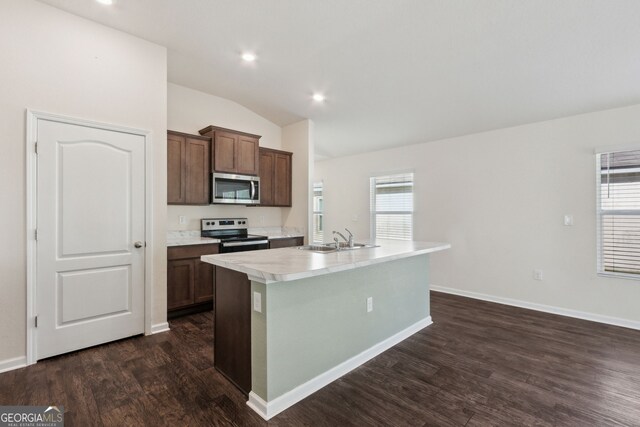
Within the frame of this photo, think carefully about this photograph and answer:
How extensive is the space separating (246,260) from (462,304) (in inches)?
133

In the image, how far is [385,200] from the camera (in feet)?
18.7

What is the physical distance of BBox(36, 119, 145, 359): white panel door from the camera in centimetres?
260

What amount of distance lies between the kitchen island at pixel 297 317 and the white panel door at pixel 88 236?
125cm

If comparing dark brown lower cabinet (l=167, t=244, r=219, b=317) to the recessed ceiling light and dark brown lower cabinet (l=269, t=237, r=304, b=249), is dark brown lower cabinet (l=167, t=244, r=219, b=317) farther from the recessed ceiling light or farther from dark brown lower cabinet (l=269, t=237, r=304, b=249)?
the recessed ceiling light

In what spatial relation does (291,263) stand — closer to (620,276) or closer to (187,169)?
(187,169)

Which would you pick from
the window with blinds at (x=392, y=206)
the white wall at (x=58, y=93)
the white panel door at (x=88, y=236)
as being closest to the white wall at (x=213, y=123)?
the white wall at (x=58, y=93)

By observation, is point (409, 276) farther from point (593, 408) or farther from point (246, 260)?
point (246, 260)

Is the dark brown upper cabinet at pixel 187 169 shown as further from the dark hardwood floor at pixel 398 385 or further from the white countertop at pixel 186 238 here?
the dark hardwood floor at pixel 398 385

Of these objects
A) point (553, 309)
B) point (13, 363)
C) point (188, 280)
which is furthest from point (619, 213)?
point (13, 363)

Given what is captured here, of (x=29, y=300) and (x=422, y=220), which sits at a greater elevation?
(x=422, y=220)

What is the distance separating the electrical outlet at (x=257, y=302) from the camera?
6.38ft

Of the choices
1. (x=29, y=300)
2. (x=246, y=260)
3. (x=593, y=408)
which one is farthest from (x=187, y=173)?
(x=593, y=408)

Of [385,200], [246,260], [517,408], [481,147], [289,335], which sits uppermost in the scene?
[481,147]

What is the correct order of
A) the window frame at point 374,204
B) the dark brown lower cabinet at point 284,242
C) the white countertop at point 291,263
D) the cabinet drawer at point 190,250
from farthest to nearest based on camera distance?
1. the window frame at point 374,204
2. the dark brown lower cabinet at point 284,242
3. the cabinet drawer at point 190,250
4. the white countertop at point 291,263
